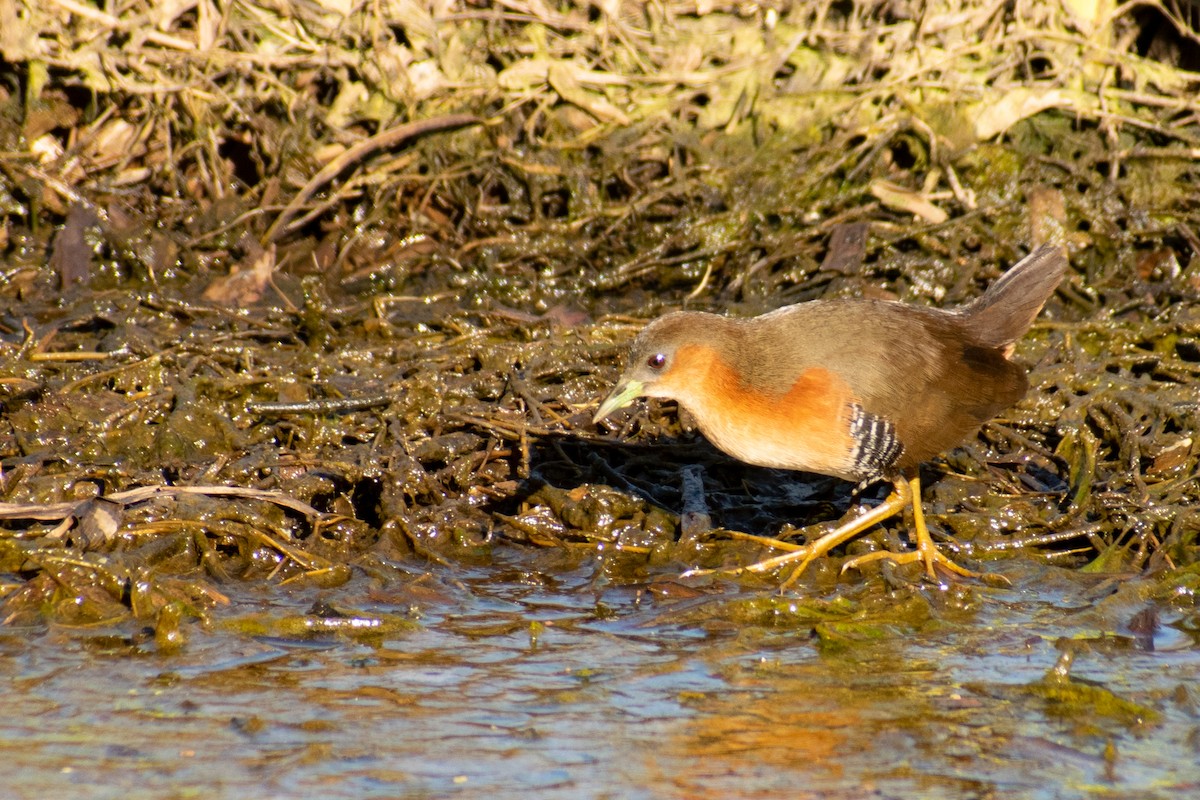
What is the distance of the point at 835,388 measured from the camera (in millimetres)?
4434

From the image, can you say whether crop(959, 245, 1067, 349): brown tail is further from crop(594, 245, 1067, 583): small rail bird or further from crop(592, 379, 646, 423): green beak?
crop(592, 379, 646, 423): green beak

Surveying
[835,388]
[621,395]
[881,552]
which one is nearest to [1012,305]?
[835,388]

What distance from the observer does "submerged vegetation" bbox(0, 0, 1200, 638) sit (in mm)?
4746

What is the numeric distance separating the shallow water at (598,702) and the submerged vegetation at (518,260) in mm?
248

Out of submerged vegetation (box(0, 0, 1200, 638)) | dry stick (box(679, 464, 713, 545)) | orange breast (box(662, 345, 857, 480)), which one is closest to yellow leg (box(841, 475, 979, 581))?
submerged vegetation (box(0, 0, 1200, 638))

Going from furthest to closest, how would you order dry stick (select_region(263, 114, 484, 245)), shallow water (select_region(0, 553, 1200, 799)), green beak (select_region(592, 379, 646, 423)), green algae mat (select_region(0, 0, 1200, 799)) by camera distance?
dry stick (select_region(263, 114, 484, 245))
green beak (select_region(592, 379, 646, 423))
green algae mat (select_region(0, 0, 1200, 799))
shallow water (select_region(0, 553, 1200, 799))

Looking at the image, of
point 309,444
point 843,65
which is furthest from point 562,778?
point 843,65

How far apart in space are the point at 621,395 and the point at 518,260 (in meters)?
1.92

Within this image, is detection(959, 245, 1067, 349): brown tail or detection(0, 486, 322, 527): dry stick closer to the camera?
detection(0, 486, 322, 527): dry stick

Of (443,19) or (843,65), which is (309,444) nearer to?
(443,19)

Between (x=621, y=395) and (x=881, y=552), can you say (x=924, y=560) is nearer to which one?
(x=881, y=552)

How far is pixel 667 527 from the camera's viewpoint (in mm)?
4844

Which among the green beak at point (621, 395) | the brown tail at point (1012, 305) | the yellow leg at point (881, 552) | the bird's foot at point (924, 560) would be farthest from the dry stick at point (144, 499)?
the brown tail at point (1012, 305)

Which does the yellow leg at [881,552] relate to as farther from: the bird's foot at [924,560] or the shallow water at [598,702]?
the shallow water at [598,702]
